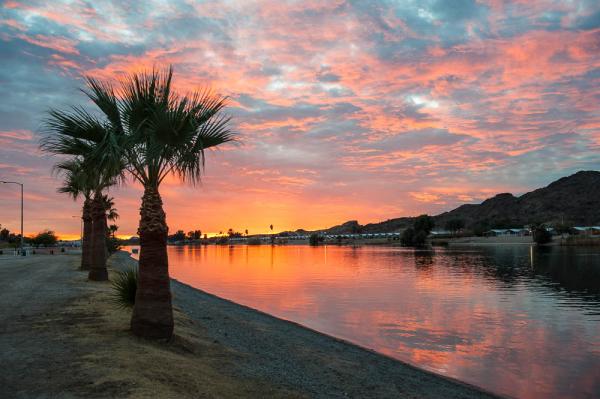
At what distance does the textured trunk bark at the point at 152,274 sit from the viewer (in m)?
12.1

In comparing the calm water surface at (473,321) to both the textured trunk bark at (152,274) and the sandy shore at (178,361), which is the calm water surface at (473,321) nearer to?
the sandy shore at (178,361)

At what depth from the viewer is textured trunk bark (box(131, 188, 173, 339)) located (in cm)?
1209

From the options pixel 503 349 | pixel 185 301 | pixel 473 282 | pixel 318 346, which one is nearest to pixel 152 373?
pixel 318 346

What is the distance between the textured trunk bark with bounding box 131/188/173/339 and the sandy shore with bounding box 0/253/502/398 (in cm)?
50

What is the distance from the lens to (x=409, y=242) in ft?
646

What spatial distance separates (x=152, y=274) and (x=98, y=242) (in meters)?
17.1

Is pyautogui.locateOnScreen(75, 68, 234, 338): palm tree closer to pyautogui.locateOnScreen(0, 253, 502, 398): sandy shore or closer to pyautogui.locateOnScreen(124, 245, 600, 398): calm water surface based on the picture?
pyautogui.locateOnScreen(0, 253, 502, 398): sandy shore

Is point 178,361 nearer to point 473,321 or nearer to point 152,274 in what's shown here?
point 152,274

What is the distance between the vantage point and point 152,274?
12148 millimetres

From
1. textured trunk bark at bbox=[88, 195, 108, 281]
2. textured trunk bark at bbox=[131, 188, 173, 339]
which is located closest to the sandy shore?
textured trunk bark at bbox=[131, 188, 173, 339]

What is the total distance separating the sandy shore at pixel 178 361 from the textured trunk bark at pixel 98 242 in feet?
22.5

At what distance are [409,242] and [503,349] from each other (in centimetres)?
18168

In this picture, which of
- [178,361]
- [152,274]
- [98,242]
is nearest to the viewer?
[178,361]

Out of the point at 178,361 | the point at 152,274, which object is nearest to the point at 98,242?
the point at 152,274
